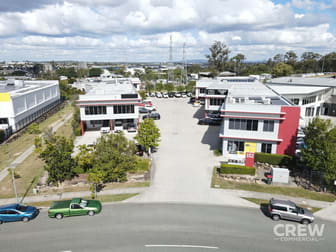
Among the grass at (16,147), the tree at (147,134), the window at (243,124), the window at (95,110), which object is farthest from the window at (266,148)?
the grass at (16,147)

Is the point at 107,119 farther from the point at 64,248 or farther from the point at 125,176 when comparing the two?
the point at 64,248

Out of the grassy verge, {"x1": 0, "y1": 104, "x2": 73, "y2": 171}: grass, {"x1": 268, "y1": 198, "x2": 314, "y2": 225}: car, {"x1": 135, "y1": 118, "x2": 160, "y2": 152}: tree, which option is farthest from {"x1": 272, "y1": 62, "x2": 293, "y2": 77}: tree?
the grassy verge

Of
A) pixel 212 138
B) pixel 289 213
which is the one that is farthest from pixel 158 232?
pixel 212 138

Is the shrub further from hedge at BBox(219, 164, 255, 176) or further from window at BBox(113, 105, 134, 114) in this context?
window at BBox(113, 105, 134, 114)

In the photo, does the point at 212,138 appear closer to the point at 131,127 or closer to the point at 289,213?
the point at 131,127

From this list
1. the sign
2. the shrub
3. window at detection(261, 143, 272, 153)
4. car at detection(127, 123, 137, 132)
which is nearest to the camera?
the sign

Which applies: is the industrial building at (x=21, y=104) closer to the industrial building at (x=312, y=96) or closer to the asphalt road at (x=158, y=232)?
the asphalt road at (x=158, y=232)
